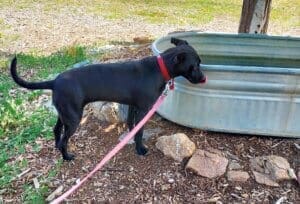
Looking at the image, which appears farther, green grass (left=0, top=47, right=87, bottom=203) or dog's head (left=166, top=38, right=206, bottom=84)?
green grass (left=0, top=47, right=87, bottom=203)

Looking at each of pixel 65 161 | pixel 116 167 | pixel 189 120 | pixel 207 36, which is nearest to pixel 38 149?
pixel 65 161

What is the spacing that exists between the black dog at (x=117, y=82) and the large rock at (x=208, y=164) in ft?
1.54

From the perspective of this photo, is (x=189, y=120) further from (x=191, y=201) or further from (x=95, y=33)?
(x=95, y=33)

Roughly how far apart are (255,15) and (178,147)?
2.03m

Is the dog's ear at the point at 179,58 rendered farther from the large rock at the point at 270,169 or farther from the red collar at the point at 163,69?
the large rock at the point at 270,169

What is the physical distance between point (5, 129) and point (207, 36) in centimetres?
182

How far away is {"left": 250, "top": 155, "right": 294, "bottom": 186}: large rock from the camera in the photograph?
2758 millimetres

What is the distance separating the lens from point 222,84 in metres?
2.93

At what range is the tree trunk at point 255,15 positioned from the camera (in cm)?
427

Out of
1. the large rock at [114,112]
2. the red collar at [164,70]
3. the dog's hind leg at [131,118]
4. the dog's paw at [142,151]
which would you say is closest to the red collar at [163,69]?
the red collar at [164,70]

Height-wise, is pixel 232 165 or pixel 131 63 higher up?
pixel 131 63

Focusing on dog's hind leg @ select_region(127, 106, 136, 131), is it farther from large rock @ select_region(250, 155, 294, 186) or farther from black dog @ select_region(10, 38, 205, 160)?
large rock @ select_region(250, 155, 294, 186)

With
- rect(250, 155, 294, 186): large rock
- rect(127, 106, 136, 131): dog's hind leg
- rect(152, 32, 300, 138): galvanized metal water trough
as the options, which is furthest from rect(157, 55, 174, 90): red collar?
rect(250, 155, 294, 186): large rock

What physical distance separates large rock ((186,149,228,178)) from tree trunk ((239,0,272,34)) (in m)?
1.93
